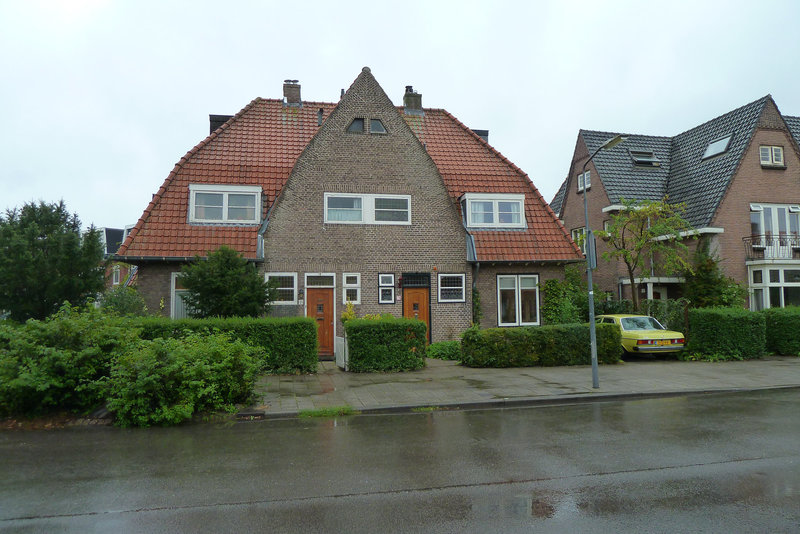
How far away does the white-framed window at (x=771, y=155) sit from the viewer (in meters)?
25.4

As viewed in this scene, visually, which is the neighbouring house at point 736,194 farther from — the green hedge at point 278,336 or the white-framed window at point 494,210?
the green hedge at point 278,336

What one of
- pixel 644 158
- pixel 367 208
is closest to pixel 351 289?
pixel 367 208

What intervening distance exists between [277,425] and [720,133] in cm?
2746

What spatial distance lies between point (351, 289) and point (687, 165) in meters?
19.9

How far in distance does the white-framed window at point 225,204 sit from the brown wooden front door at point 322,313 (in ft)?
10.3

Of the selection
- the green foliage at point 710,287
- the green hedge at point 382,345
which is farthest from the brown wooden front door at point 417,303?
the green foliage at point 710,287

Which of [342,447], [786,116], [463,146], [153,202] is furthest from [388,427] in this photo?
[786,116]

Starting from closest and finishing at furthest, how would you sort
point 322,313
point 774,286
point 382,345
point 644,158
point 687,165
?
point 382,345 < point 322,313 < point 774,286 < point 687,165 < point 644,158

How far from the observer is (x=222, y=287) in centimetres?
1449

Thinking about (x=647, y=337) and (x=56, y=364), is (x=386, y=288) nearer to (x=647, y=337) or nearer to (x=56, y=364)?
(x=647, y=337)

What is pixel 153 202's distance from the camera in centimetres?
1805

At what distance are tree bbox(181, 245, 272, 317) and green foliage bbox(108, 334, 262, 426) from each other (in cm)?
472

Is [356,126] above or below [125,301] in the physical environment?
above

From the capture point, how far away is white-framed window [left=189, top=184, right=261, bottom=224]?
18.3m
